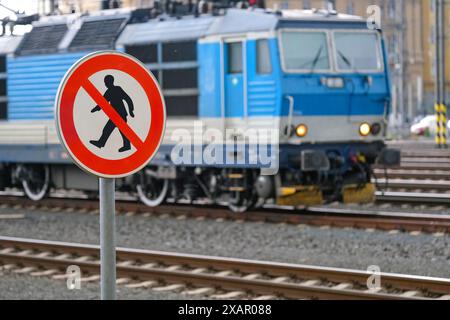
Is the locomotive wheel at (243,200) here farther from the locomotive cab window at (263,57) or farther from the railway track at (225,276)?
the railway track at (225,276)

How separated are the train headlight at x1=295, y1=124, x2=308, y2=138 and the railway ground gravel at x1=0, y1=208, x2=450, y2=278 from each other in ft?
4.86

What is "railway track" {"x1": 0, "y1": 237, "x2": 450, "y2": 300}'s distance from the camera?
30.4 feet

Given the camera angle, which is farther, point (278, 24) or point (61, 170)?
point (61, 170)

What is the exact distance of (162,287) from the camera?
1016 centimetres

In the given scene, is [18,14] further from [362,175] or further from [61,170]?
[362,175]

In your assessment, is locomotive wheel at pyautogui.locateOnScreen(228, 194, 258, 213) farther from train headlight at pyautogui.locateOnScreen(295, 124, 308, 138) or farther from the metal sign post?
the metal sign post

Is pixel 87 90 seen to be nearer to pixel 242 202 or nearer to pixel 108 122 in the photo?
pixel 108 122

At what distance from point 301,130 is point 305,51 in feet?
4.14

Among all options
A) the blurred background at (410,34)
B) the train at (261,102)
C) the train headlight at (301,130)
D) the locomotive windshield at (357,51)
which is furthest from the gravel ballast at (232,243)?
the blurred background at (410,34)

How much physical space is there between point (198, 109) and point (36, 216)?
11.1 feet

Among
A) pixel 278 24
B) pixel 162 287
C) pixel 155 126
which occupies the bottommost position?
pixel 162 287

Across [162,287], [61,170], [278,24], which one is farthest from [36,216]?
[162,287]
